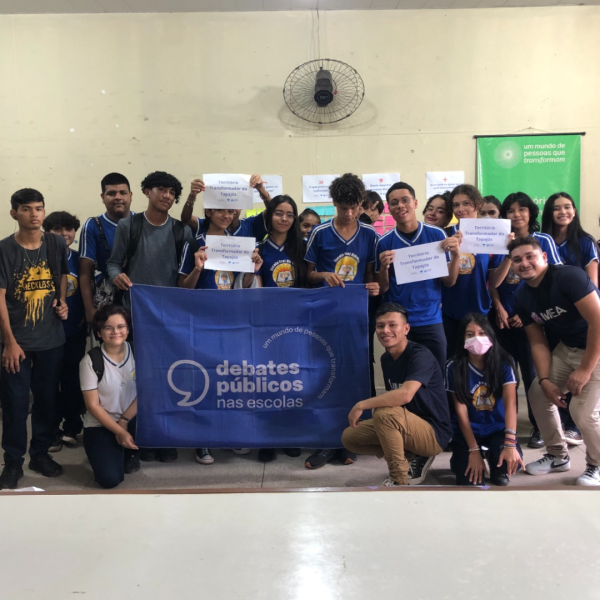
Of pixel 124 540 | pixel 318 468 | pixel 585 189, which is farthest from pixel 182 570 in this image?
pixel 585 189

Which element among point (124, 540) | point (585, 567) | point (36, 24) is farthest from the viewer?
point (36, 24)

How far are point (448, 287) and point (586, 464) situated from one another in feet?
3.92

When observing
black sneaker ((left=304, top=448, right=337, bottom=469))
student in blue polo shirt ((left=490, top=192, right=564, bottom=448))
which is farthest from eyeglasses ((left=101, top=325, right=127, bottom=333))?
student in blue polo shirt ((left=490, top=192, right=564, bottom=448))

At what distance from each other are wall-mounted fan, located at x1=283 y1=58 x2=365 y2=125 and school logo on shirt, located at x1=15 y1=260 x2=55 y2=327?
2.58 meters

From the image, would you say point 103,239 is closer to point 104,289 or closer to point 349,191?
point 104,289

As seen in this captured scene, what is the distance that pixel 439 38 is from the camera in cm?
418

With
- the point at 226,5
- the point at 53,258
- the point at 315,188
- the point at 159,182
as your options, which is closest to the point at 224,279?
the point at 159,182

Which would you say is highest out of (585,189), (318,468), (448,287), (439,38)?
(439,38)

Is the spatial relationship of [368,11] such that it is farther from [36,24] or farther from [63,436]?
[63,436]

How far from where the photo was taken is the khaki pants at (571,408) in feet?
7.82

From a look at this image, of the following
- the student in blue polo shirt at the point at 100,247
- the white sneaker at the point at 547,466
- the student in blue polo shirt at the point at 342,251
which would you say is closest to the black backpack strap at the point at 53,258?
the student in blue polo shirt at the point at 100,247

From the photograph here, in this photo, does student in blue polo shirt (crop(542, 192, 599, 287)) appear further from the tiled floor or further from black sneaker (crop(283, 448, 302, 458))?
black sneaker (crop(283, 448, 302, 458))

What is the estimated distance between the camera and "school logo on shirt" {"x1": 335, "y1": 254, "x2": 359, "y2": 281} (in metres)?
2.64

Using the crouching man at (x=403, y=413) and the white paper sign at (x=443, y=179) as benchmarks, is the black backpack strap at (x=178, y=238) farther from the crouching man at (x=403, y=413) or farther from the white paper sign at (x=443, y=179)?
the white paper sign at (x=443, y=179)
